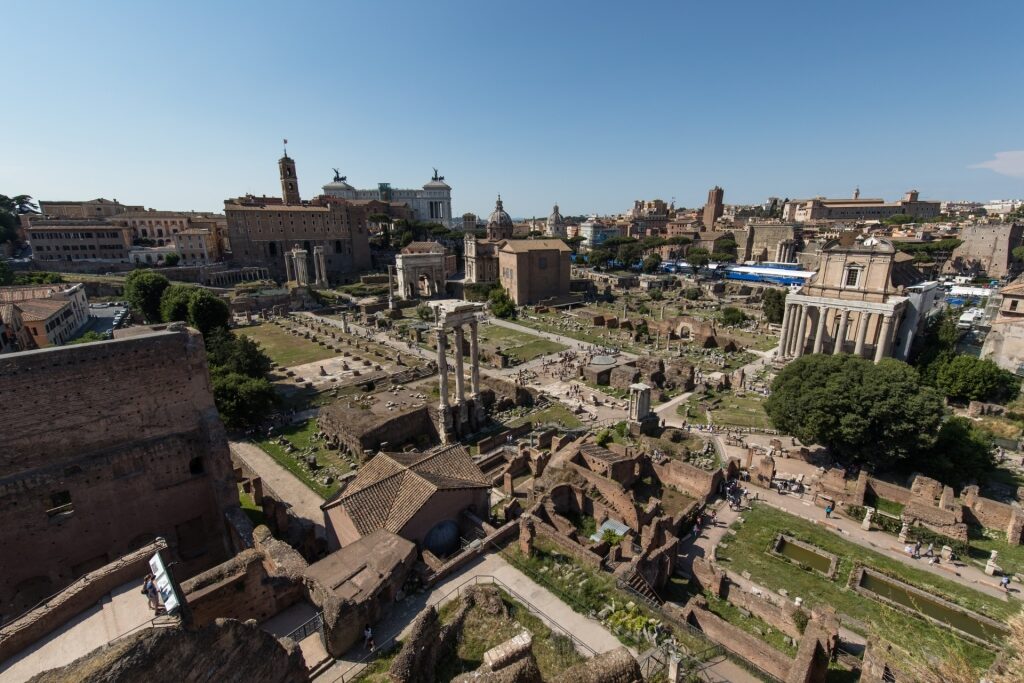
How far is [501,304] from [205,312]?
3601 cm

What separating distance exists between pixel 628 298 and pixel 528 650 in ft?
241

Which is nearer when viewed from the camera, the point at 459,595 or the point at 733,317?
the point at 459,595

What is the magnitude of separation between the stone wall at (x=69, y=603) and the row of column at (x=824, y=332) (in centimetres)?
4796

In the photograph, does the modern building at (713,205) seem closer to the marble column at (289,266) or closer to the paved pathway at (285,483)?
the marble column at (289,266)

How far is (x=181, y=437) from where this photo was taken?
17453 millimetres

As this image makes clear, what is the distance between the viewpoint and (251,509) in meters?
21.8

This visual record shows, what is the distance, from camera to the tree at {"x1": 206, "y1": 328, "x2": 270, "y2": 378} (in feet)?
116

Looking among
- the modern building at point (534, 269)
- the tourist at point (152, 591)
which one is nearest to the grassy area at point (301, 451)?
the tourist at point (152, 591)

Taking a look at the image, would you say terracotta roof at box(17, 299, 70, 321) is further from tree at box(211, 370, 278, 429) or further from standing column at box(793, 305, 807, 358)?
standing column at box(793, 305, 807, 358)

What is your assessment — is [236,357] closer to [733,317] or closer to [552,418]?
[552,418]

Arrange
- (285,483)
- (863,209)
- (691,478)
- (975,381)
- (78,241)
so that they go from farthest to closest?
(863,209) → (78,241) → (975,381) → (285,483) → (691,478)

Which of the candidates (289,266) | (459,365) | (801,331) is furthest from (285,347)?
(801,331)

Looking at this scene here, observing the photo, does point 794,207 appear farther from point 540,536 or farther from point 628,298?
point 540,536

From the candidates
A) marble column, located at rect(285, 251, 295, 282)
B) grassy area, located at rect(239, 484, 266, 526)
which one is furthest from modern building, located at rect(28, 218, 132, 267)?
grassy area, located at rect(239, 484, 266, 526)
